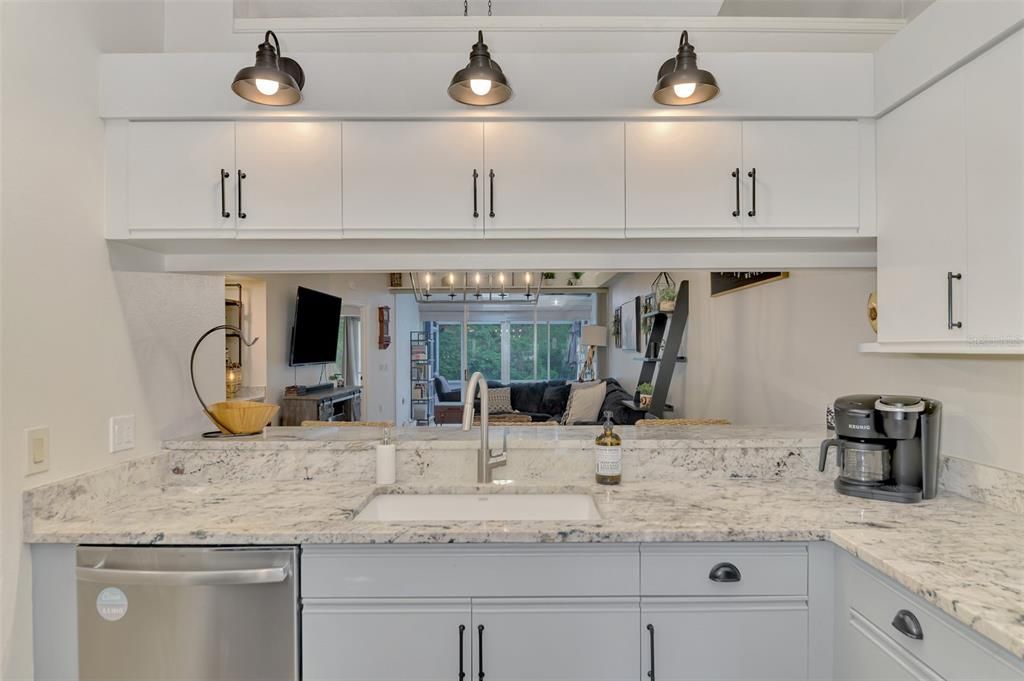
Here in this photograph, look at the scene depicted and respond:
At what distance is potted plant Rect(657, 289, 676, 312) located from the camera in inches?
188

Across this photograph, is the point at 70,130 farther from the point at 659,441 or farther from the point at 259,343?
the point at 259,343

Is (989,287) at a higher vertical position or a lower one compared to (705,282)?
lower

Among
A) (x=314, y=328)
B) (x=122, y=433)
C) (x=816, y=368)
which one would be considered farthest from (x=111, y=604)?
(x=314, y=328)

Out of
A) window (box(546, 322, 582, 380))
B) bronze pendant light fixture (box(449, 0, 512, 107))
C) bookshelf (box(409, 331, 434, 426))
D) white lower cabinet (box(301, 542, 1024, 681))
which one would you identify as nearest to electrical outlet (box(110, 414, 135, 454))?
white lower cabinet (box(301, 542, 1024, 681))

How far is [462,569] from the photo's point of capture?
154 cm

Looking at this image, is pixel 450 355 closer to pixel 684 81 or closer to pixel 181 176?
pixel 181 176

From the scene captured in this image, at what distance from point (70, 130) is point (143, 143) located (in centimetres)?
20

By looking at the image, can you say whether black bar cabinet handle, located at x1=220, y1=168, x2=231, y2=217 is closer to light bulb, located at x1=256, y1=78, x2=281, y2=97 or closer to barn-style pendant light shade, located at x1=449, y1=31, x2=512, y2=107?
light bulb, located at x1=256, y1=78, x2=281, y2=97

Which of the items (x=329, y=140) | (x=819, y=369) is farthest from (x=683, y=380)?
(x=329, y=140)

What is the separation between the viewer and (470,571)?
5.05 feet

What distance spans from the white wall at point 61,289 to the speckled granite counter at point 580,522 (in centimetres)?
14

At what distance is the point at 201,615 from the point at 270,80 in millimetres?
1538

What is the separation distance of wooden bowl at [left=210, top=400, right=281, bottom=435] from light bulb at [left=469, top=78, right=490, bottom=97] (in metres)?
1.47

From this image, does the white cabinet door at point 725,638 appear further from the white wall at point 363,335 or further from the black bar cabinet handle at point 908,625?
the white wall at point 363,335
